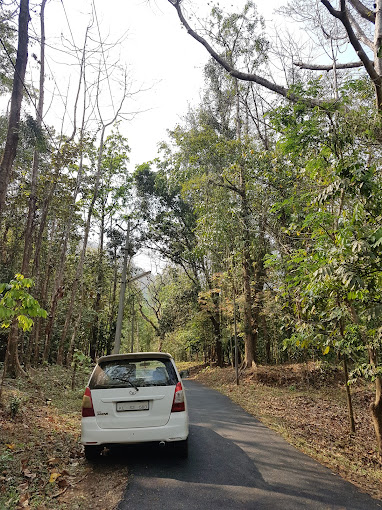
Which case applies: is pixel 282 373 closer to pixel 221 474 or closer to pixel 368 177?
pixel 221 474

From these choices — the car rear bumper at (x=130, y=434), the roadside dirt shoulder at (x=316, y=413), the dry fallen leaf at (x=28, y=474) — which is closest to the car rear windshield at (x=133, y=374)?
the car rear bumper at (x=130, y=434)

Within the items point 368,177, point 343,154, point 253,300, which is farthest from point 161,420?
point 253,300

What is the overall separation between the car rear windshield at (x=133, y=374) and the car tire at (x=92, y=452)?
813mm

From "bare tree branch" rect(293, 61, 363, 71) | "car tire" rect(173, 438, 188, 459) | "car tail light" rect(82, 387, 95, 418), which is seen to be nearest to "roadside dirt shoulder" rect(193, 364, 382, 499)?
"car tire" rect(173, 438, 188, 459)

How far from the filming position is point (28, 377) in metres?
10.7

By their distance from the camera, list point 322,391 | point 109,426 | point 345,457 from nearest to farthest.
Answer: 1. point 109,426
2. point 345,457
3. point 322,391

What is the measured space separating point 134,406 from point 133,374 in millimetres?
457

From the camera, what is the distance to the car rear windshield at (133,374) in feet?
15.3

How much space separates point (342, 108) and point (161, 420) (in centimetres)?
546

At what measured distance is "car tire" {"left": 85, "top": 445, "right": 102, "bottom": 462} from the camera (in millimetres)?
4602

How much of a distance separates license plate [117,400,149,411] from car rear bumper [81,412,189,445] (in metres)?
0.24

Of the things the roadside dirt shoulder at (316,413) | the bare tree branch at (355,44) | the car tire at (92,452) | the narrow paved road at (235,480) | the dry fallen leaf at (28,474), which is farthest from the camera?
the bare tree branch at (355,44)

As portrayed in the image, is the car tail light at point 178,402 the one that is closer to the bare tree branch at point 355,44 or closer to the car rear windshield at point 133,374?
the car rear windshield at point 133,374

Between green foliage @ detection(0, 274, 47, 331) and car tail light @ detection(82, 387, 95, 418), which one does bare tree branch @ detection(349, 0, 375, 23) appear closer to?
green foliage @ detection(0, 274, 47, 331)
